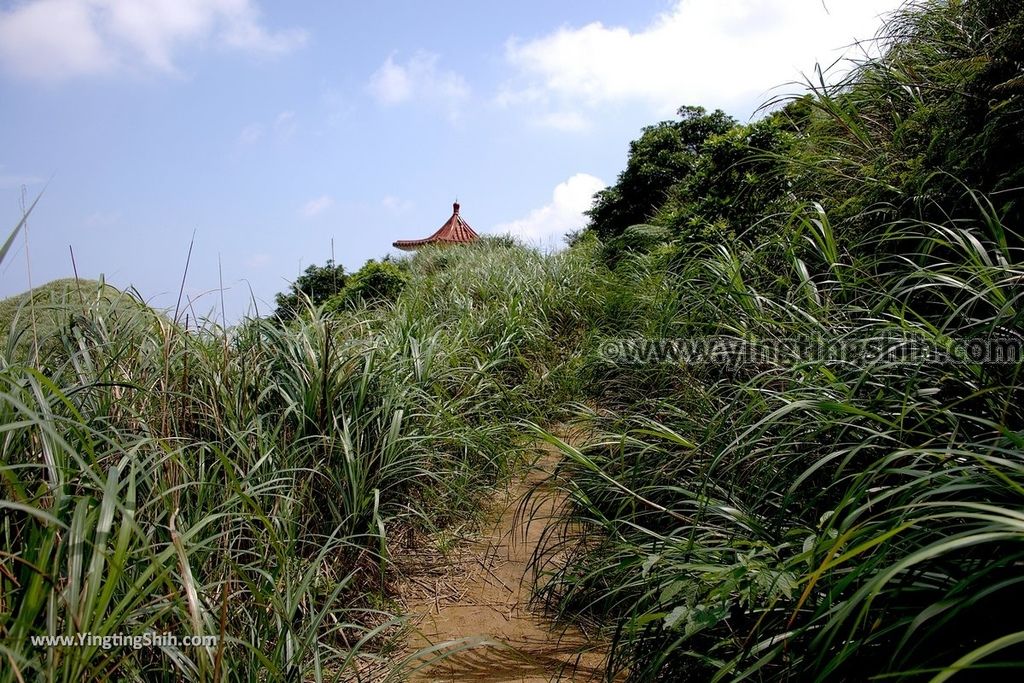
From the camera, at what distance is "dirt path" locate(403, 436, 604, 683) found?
215 centimetres

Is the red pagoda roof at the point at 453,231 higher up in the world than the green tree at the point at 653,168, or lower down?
higher up

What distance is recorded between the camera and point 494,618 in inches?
102

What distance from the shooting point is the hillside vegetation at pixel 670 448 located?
1.36 m

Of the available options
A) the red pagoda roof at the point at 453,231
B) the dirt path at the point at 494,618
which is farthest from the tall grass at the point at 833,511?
the red pagoda roof at the point at 453,231

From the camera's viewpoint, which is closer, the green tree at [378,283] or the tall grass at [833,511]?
the tall grass at [833,511]

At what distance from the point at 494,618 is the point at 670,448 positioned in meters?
1.02

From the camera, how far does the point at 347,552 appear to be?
270 centimetres

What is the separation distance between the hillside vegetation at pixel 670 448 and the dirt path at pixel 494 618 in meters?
0.14

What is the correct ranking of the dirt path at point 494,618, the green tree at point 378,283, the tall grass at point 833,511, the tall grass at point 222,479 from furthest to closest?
the green tree at point 378,283 < the dirt path at point 494,618 < the tall grass at point 222,479 < the tall grass at point 833,511

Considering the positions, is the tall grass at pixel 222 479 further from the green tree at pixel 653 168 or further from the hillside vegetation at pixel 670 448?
the green tree at pixel 653 168

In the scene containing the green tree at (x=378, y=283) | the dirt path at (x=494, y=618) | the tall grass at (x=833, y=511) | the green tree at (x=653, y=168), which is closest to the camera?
the tall grass at (x=833, y=511)

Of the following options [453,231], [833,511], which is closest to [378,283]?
[833,511]

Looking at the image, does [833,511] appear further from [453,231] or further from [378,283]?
[453,231]

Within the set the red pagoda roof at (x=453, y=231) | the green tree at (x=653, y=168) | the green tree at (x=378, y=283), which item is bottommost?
the green tree at (x=378, y=283)
